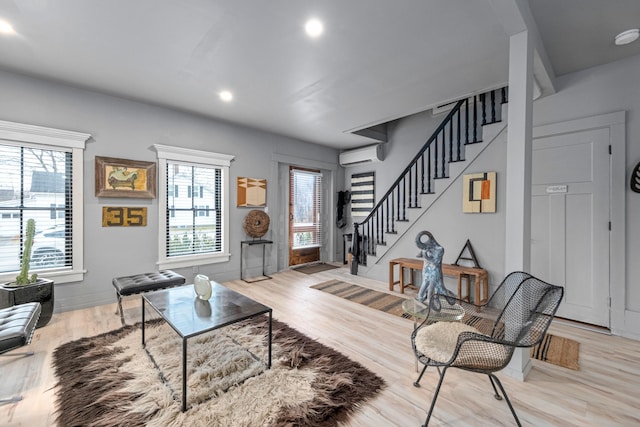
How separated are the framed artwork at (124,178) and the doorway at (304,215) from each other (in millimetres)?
2644

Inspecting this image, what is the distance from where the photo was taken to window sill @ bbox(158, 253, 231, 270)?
161 inches

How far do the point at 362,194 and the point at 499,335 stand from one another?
15.0 feet

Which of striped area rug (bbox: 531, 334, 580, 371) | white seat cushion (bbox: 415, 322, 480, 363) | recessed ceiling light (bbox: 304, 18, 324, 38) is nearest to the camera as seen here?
white seat cushion (bbox: 415, 322, 480, 363)

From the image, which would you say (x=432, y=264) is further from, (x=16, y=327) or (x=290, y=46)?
(x=16, y=327)

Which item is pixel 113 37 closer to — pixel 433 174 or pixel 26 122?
pixel 26 122

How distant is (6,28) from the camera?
2297 millimetres

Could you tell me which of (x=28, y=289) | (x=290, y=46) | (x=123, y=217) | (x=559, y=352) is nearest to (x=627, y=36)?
(x=559, y=352)

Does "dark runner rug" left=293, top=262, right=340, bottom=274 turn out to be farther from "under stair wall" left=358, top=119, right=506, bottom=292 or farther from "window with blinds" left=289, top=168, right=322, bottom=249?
"under stair wall" left=358, top=119, right=506, bottom=292

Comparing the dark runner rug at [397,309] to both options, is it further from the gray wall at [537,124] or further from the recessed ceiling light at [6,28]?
the recessed ceiling light at [6,28]

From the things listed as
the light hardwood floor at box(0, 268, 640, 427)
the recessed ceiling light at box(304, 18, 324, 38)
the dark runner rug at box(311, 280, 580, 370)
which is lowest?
the light hardwood floor at box(0, 268, 640, 427)

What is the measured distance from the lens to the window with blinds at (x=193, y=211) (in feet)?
13.8

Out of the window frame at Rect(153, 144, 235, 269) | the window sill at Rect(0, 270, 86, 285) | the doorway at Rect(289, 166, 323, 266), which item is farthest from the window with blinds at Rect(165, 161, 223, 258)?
the doorway at Rect(289, 166, 323, 266)

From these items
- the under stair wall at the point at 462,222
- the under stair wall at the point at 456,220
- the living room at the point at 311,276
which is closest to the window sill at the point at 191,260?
the living room at the point at 311,276

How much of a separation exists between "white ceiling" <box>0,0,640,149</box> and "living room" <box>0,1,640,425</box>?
0.30 metres
